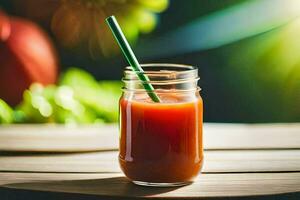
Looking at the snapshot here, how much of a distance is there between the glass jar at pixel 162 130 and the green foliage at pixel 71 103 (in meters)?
0.66

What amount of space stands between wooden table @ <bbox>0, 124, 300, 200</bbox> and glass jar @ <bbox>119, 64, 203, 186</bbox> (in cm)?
3

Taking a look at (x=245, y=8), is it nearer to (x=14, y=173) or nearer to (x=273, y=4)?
(x=273, y=4)

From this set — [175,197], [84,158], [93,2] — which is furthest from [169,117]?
[93,2]

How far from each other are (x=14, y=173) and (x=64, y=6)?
4.01ft

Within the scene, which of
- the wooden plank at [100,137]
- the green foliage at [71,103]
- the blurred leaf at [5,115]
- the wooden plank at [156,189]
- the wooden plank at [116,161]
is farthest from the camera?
the blurred leaf at [5,115]

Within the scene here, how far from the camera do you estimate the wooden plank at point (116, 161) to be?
1.16m

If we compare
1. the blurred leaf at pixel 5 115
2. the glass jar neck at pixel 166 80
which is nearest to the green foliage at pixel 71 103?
the blurred leaf at pixel 5 115

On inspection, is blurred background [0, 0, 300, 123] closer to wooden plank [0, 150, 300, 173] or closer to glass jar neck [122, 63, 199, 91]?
wooden plank [0, 150, 300, 173]

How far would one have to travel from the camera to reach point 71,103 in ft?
5.60

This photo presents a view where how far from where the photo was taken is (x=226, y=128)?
1.53 m

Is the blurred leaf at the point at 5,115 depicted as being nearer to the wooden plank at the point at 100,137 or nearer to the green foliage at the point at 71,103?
the green foliage at the point at 71,103

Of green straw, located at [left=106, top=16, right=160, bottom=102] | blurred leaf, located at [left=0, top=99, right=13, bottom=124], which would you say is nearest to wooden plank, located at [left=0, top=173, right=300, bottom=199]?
green straw, located at [left=106, top=16, right=160, bottom=102]

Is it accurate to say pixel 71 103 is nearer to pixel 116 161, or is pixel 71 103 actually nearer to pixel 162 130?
pixel 116 161

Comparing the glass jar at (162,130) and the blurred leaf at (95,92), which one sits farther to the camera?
the blurred leaf at (95,92)
